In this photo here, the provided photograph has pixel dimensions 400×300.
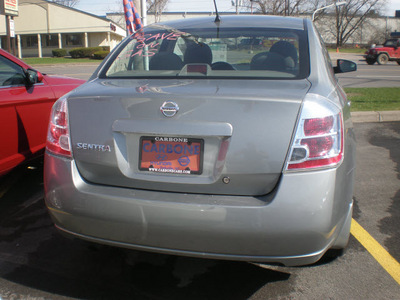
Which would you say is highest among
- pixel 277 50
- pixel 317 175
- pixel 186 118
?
pixel 277 50

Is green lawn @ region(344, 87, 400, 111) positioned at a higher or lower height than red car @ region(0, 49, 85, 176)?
lower

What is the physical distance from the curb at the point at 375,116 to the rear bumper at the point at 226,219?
599 centimetres

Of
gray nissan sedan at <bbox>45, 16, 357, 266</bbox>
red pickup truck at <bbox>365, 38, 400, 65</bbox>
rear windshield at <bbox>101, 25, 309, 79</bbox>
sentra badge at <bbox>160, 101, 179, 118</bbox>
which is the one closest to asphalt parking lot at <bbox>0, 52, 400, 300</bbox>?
gray nissan sedan at <bbox>45, 16, 357, 266</bbox>

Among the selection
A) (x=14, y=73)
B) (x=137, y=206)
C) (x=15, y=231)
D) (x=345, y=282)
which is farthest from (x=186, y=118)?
(x=14, y=73)

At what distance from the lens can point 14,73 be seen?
13.6 feet

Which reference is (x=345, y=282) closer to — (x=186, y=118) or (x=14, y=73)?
(x=186, y=118)

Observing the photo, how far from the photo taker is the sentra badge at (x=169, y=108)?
2178mm

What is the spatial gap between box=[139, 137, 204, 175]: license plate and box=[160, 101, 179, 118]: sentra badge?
0.13 meters

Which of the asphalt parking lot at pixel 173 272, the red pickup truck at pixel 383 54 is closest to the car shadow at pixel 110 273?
the asphalt parking lot at pixel 173 272

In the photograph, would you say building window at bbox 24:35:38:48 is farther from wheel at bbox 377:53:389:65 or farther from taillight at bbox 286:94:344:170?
taillight at bbox 286:94:344:170

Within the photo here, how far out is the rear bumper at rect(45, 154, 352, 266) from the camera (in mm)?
2037

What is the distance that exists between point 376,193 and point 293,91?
2479 mm

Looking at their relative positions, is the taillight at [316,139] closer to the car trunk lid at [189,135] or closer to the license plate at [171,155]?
the car trunk lid at [189,135]

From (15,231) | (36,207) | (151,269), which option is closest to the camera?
(151,269)
